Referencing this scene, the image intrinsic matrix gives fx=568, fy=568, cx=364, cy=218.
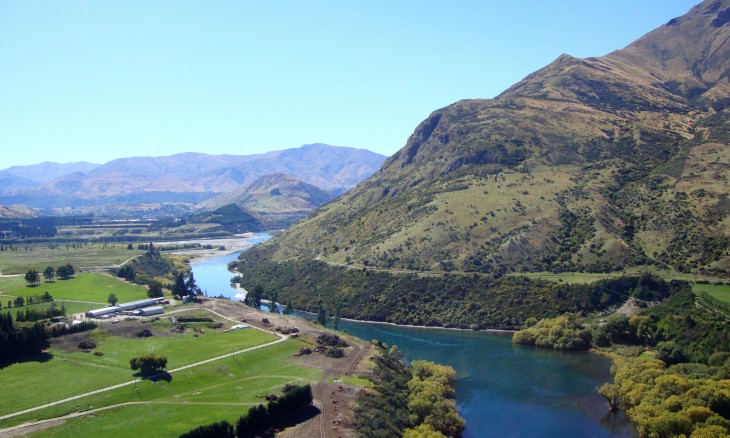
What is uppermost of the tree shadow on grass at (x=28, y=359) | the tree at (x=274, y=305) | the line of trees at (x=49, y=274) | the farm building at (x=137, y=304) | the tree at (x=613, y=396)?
the line of trees at (x=49, y=274)

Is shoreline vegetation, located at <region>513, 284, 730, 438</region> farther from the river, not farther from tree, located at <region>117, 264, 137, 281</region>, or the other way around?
tree, located at <region>117, 264, 137, 281</region>

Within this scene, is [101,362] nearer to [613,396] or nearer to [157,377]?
[157,377]

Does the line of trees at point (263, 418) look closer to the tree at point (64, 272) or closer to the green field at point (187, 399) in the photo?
the green field at point (187, 399)

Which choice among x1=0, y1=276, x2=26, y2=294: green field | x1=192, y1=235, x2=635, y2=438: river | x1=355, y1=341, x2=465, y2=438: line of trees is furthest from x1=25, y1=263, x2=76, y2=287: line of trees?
x1=355, y1=341, x2=465, y2=438: line of trees

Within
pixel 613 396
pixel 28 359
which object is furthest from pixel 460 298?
pixel 28 359

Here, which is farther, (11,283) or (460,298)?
(11,283)

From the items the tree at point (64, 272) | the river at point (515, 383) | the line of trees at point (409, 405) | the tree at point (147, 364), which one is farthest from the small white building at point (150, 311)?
the tree at point (64, 272)
